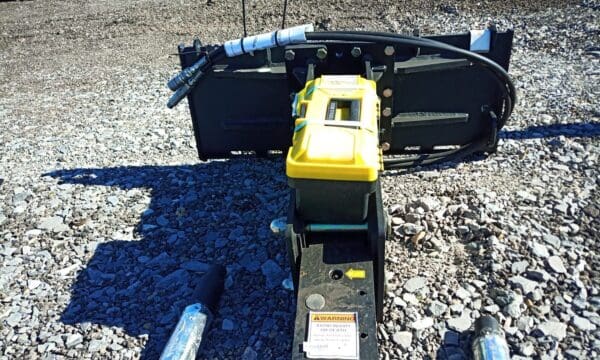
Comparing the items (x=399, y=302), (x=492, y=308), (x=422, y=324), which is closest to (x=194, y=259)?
(x=399, y=302)

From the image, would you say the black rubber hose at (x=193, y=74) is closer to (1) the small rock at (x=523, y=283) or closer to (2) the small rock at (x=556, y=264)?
(1) the small rock at (x=523, y=283)

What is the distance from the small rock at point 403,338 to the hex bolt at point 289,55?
1.67 meters

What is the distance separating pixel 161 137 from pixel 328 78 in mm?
2717

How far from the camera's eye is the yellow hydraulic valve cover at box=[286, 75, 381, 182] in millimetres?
2213

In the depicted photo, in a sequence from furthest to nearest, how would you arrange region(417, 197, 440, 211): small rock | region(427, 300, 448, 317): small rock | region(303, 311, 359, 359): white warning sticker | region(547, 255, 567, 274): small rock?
region(417, 197, 440, 211): small rock < region(547, 255, 567, 274): small rock < region(427, 300, 448, 317): small rock < region(303, 311, 359, 359): white warning sticker

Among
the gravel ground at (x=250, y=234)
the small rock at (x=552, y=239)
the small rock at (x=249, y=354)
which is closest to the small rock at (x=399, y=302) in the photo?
the gravel ground at (x=250, y=234)

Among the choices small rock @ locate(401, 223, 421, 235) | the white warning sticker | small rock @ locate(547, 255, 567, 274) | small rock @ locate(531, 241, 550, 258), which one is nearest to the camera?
the white warning sticker

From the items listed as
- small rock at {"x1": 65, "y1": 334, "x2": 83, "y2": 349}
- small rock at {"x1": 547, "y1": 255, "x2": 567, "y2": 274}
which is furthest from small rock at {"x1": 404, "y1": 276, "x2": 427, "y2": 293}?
small rock at {"x1": 65, "y1": 334, "x2": 83, "y2": 349}

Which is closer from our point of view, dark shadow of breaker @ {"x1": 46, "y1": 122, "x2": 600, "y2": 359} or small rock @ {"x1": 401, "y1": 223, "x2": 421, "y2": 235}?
dark shadow of breaker @ {"x1": 46, "y1": 122, "x2": 600, "y2": 359}

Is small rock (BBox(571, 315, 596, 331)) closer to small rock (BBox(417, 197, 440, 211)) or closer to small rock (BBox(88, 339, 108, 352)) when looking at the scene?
small rock (BBox(417, 197, 440, 211))

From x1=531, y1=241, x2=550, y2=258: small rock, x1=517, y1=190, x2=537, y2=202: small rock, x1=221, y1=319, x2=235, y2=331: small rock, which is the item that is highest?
x1=517, y1=190, x2=537, y2=202: small rock

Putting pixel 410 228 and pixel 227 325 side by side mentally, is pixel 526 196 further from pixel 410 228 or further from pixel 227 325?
pixel 227 325

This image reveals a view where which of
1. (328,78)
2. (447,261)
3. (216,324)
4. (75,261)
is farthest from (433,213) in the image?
(75,261)

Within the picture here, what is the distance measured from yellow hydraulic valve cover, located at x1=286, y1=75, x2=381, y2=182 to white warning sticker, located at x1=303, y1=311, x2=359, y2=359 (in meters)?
0.57
